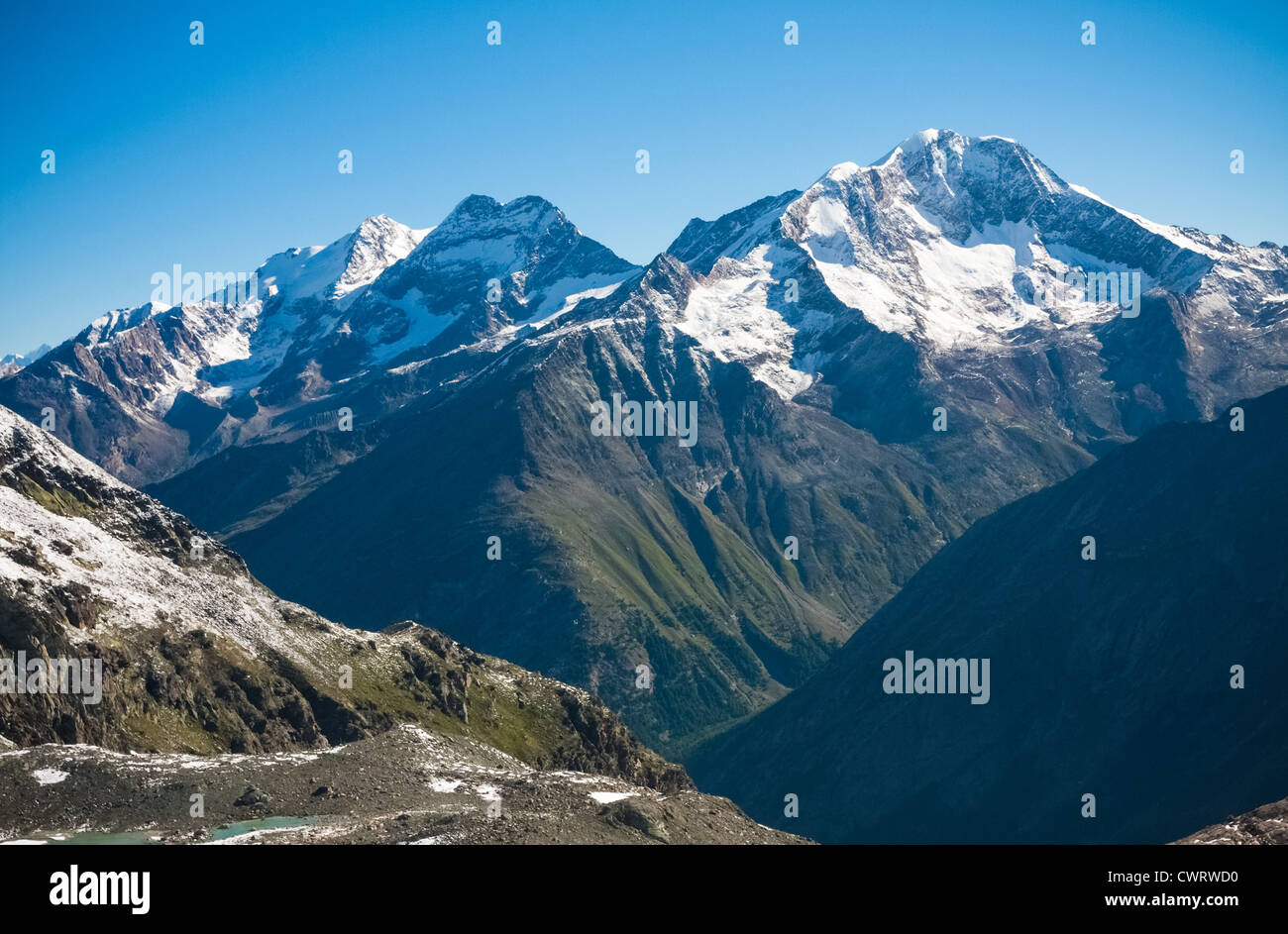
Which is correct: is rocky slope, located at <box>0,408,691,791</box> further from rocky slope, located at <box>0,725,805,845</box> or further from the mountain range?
rocky slope, located at <box>0,725,805,845</box>

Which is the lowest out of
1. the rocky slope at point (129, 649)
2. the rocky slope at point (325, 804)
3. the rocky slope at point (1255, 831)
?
the rocky slope at point (1255, 831)

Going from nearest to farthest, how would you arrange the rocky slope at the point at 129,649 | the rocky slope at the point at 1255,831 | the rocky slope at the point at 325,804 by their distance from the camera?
the rocky slope at the point at 325,804, the rocky slope at the point at 1255,831, the rocky slope at the point at 129,649

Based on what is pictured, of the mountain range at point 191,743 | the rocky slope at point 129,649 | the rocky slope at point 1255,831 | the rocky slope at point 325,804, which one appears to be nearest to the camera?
the rocky slope at point 325,804

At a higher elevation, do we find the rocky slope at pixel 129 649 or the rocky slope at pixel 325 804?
the rocky slope at pixel 129 649

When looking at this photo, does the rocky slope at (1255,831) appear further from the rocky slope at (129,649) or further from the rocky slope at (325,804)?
the rocky slope at (129,649)

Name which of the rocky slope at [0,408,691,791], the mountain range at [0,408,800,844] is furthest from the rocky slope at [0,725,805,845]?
the rocky slope at [0,408,691,791]

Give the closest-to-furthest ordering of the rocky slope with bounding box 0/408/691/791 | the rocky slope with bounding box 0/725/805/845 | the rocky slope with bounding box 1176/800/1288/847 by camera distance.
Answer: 1. the rocky slope with bounding box 0/725/805/845
2. the rocky slope with bounding box 1176/800/1288/847
3. the rocky slope with bounding box 0/408/691/791

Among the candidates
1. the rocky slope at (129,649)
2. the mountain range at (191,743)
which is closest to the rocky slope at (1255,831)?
the mountain range at (191,743)

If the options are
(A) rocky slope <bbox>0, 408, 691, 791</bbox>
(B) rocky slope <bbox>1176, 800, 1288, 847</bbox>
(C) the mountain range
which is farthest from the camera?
(A) rocky slope <bbox>0, 408, 691, 791</bbox>

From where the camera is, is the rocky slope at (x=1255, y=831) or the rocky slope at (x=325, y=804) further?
the rocky slope at (x=1255, y=831)

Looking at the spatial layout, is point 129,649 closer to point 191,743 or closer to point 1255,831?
point 191,743

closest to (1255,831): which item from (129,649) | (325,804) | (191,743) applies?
(325,804)
